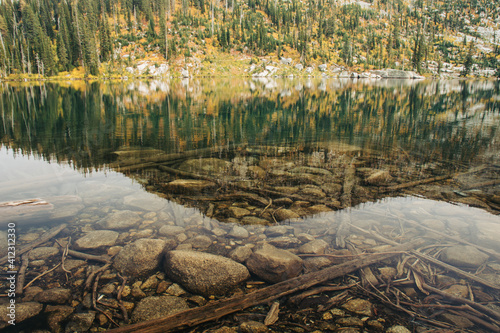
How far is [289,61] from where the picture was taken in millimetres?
124062

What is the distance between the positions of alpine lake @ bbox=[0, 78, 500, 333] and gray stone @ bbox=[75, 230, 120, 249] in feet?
0.14

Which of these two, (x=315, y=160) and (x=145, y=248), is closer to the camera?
(x=145, y=248)

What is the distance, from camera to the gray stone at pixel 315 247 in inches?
234

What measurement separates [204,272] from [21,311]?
2.72 m

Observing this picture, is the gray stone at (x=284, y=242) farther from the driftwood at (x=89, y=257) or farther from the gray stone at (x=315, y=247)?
the driftwood at (x=89, y=257)

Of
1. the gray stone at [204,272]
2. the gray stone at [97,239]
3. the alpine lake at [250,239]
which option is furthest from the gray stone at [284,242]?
the gray stone at [97,239]

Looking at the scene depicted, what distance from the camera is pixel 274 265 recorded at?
5.22 metres

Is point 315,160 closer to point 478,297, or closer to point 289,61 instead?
point 478,297

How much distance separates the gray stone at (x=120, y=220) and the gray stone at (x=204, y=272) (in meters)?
2.14

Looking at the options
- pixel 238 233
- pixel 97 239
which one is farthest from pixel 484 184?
pixel 97 239

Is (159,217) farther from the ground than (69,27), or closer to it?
closer to it

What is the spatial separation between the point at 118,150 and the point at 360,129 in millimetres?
15127

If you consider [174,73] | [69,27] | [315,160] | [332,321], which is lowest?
[332,321]

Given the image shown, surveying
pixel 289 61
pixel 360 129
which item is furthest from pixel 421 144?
pixel 289 61
